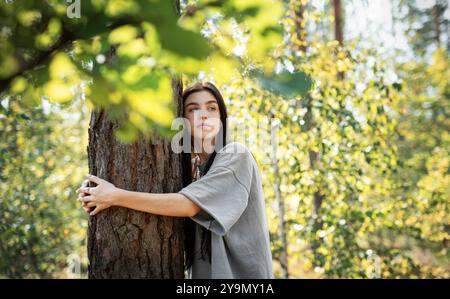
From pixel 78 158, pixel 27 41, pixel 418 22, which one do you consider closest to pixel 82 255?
pixel 78 158

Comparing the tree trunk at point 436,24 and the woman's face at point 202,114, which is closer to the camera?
the woman's face at point 202,114

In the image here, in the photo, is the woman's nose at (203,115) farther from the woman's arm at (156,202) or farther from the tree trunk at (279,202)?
the tree trunk at (279,202)

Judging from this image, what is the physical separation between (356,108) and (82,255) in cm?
582

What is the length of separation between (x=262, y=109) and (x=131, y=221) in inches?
96.4

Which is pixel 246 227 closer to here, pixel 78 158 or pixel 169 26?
pixel 169 26

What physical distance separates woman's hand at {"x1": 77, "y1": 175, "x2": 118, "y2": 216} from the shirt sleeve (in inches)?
11.3

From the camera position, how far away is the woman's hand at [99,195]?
1693 mm

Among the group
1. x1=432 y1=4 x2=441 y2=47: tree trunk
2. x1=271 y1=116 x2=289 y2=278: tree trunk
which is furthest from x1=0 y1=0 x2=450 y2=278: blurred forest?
x1=432 y1=4 x2=441 y2=47: tree trunk

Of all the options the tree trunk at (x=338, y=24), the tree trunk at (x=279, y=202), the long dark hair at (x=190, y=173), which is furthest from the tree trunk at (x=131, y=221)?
the tree trunk at (x=338, y=24)

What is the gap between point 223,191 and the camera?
1877 mm

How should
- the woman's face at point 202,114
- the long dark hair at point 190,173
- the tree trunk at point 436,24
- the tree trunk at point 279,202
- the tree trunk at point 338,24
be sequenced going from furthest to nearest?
the tree trunk at point 436,24 < the tree trunk at point 338,24 < the tree trunk at point 279,202 < the woman's face at point 202,114 < the long dark hair at point 190,173

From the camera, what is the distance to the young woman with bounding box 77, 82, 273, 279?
5.65ft

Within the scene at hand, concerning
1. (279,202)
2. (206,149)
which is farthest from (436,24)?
(206,149)

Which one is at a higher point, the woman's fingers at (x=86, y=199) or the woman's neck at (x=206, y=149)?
the woman's neck at (x=206, y=149)
